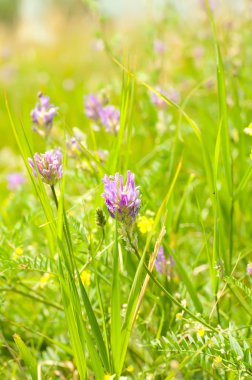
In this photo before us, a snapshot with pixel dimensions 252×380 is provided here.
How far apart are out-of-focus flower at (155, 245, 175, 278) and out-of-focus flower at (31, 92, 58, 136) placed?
402mm

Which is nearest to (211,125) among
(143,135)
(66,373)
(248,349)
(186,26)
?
(143,135)

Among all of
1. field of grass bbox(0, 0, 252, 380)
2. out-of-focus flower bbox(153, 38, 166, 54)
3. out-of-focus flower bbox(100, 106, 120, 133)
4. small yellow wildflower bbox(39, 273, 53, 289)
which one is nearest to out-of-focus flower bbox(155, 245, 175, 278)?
field of grass bbox(0, 0, 252, 380)

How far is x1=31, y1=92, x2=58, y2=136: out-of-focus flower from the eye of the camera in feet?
4.06

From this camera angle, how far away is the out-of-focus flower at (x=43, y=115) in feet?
4.06

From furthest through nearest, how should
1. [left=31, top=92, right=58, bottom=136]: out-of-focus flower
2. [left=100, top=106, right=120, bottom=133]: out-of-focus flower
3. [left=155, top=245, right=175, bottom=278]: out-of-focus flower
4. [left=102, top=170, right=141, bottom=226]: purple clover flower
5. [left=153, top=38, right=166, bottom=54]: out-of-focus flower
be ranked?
[left=153, top=38, right=166, bottom=54]: out-of-focus flower → [left=100, top=106, right=120, bottom=133]: out-of-focus flower → [left=31, top=92, right=58, bottom=136]: out-of-focus flower → [left=155, top=245, right=175, bottom=278]: out-of-focus flower → [left=102, top=170, right=141, bottom=226]: purple clover flower

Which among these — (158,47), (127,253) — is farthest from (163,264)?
(158,47)

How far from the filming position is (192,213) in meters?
1.59

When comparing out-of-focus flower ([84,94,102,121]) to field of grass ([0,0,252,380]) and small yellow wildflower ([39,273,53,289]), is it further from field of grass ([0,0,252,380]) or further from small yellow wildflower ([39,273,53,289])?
small yellow wildflower ([39,273,53,289])

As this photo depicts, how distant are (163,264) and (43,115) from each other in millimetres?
446

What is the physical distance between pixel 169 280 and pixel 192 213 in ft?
1.50

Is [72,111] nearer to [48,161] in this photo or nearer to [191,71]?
[191,71]

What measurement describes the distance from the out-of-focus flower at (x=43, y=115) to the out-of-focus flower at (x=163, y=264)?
1.32 ft

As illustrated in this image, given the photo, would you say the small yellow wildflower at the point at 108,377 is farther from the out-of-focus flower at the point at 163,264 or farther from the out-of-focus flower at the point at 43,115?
the out-of-focus flower at the point at 43,115

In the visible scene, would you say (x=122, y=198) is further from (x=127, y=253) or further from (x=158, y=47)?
(x=158, y=47)
